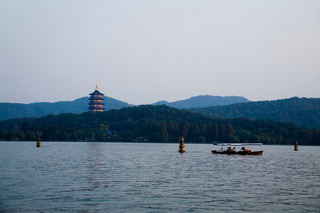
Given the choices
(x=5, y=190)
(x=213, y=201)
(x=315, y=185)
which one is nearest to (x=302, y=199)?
(x=213, y=201)

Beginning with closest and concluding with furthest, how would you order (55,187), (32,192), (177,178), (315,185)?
(32,192), (55,187), (315,185), (177,178)

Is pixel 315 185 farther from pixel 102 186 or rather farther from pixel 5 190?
pixel 5 190

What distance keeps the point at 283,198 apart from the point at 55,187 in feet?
70.3

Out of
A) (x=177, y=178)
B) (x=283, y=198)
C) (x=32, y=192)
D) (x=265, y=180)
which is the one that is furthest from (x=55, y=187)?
(x=265, y=180)

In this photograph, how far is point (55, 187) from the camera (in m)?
44.8

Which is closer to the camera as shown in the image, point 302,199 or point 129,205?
point 129,205

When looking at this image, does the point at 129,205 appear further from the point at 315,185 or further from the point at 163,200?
the point at 315,185

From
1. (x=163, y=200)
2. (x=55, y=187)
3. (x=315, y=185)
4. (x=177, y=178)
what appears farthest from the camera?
(x=177, y=178)

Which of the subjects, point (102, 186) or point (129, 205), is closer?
point (129, 205)

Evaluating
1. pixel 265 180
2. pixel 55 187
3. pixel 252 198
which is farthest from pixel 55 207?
pixel 265 180

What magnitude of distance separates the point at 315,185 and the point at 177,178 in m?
15.6

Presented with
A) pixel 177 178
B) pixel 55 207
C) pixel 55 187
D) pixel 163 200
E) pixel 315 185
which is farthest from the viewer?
pixel 177 178

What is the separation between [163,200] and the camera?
124 feet

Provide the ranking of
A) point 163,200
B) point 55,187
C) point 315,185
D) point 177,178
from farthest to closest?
point 177,178, point 315,185, point 55,187, point 163,200
